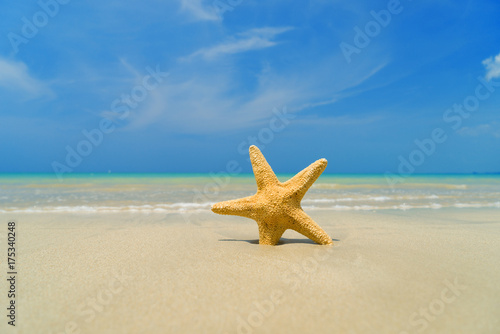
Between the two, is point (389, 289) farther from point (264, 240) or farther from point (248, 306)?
point (264, 240)

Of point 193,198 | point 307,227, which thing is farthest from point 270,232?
point 193,198

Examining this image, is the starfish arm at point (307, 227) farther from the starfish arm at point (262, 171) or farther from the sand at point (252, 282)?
the starfish arm at point (262, 171)

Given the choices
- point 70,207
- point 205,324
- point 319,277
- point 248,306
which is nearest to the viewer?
point 205,324

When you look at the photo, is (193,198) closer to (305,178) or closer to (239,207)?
(239,207)

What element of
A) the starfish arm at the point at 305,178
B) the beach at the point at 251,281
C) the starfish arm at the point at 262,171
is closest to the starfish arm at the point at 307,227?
the beach at the point at 251,281

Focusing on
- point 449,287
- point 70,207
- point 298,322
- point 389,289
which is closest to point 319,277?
point 389,289
